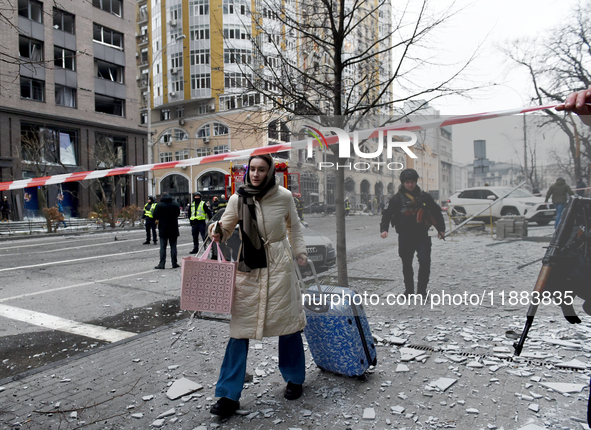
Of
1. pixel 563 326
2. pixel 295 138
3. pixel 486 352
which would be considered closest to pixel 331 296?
pixel 486 352

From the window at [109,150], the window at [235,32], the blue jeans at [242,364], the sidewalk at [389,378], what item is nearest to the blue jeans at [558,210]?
the sidewalk at [389,378]

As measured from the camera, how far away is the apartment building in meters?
29.2

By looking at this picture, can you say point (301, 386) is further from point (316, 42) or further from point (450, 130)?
point (316, 42)

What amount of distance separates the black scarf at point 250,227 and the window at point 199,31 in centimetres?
4406

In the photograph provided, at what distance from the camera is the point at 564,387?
321 cm

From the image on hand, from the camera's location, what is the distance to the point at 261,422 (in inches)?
116

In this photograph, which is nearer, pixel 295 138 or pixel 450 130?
pixel 450 130

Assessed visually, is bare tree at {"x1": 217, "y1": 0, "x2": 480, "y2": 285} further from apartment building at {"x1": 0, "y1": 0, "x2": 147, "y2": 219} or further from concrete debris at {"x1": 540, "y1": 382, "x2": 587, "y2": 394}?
apartment building at {"x1": 0, "y1": 0, "x2": 147, "y2": 219}

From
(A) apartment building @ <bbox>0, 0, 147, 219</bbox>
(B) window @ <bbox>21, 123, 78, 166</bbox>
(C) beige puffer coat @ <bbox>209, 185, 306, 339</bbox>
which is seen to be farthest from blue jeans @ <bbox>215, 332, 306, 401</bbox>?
(B) window @ <bbox>21, 123, 78, 166</bbox>

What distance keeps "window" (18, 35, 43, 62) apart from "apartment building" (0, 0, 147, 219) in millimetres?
63

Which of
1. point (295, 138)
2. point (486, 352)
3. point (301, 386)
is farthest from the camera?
point (295, 138)

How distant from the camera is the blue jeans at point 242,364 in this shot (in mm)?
3055

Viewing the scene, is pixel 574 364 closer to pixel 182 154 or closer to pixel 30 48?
pixel 30 48

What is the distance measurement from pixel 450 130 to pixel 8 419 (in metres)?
4.14
